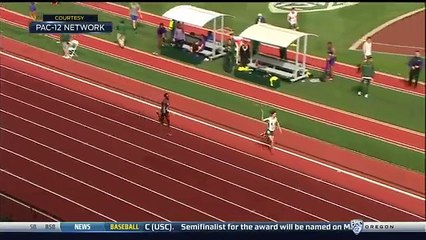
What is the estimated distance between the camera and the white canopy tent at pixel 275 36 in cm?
1248

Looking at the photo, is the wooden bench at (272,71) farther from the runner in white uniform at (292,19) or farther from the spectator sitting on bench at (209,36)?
the runner in white uniform at (292,19)

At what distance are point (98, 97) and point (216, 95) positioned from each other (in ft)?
6.71

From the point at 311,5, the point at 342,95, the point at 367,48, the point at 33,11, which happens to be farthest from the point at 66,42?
the point at 311,5

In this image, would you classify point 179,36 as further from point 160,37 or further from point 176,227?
point 176,227

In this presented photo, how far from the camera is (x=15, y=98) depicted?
10.6m

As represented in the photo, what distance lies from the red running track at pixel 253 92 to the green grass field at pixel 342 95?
138 mm

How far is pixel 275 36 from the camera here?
42.1ft

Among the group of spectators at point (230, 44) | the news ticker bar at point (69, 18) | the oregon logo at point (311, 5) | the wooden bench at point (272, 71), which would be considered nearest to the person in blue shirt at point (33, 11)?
the group of spectators at point (230, 44)

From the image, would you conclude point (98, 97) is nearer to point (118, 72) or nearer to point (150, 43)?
point (118, 72)

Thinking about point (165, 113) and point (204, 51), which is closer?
point (165, 113)

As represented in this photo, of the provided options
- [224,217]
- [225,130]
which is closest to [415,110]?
[225,130]

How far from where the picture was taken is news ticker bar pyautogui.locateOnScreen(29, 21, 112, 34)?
10.0 metres

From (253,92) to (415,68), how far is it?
663 centimetres

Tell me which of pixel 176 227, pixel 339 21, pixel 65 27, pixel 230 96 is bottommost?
pixel 176 227
